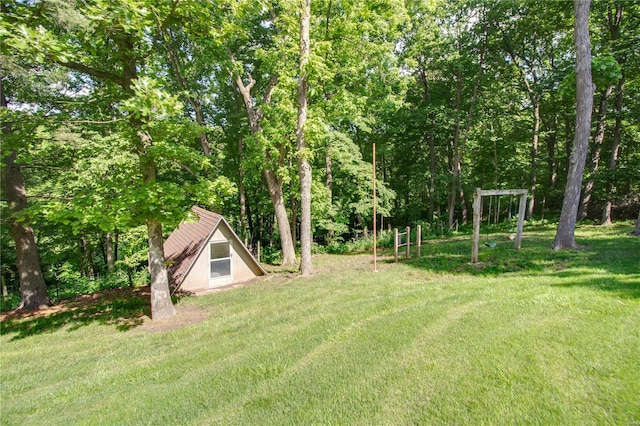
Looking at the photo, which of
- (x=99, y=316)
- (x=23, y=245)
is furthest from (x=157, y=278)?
(x=23, y=245)

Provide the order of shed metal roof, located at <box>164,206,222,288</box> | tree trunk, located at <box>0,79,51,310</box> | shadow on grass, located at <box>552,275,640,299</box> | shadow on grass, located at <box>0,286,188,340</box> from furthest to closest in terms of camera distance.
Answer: shed metal roof, located at <box>164,206,222,288</box> < tree trunk, located at <box>0,79,51,310</box> < shadow on grass, located at <box>0,286,188,340</box> < shadow on grass, located at <box>552,275,640,299</box>

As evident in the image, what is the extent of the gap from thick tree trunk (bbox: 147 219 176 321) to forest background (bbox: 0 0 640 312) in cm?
6

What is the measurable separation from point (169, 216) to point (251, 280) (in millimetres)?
4879

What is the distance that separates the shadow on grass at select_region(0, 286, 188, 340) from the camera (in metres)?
6.87

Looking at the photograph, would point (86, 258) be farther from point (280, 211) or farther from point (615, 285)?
point (615, 285)

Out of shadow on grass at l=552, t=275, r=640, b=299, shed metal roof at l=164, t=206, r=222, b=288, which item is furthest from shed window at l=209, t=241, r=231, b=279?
shadow on grass at l=552, t=275, r=640, b=299

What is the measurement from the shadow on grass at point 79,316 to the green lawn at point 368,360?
4.1 inches

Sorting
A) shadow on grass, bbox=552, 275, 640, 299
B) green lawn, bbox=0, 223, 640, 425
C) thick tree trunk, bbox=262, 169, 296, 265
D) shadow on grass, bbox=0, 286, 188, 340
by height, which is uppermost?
thick tree trunk, bbox=262, 169, 296, 265

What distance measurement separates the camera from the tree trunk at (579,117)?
334 inches

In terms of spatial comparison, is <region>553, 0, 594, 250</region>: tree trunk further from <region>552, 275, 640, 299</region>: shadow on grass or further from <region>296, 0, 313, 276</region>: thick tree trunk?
<region>296, 0, 313, 276</region>: thick tree trunk

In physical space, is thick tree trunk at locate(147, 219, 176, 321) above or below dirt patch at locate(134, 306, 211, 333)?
above

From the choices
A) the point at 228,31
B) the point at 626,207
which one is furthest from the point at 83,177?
the point at 626,207

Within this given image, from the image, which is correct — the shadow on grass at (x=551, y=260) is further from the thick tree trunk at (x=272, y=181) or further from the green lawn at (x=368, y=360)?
the thick tree trunk at (x=272, y=181)

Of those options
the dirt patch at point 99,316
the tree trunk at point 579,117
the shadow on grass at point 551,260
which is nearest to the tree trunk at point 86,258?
the dirt patch at point 99,316
